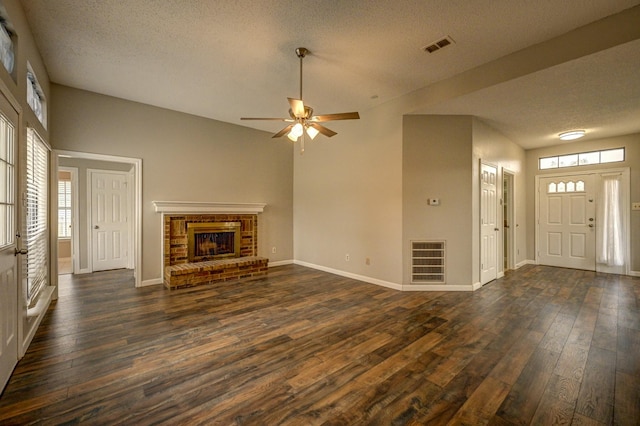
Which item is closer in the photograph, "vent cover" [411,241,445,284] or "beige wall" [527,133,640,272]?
"vent cover" [411,241,445,284]

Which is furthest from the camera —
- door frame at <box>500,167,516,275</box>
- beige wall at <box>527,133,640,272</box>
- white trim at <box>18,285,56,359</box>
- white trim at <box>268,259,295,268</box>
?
→ white trim at <box>268,259,295,268</box>

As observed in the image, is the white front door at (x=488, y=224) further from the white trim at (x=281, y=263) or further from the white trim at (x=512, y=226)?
the white trim at (x=281, y=263)

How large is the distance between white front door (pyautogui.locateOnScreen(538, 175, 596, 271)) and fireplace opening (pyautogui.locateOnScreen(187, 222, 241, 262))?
6947 millimetres

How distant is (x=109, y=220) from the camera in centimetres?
598

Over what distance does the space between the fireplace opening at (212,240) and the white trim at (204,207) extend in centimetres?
27

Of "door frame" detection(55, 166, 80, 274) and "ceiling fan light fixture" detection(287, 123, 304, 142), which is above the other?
"ceiling fan light fixture" detection(287, 123, 304, 142)

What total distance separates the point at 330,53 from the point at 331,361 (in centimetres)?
320

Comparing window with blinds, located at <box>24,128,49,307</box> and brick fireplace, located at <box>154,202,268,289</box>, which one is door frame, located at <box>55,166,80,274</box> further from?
brick fireplace, located at <box>154,202,268,289</box>

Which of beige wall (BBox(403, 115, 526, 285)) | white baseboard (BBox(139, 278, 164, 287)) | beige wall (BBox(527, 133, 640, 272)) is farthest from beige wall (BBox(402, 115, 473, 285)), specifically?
white baseboard (BBox(139, 278, 164, 287))

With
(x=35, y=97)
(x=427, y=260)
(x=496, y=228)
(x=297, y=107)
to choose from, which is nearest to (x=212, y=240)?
(x=35, y=97)

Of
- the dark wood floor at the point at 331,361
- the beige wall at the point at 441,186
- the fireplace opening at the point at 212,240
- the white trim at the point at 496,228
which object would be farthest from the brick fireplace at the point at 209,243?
the white trim at the point at 496,228

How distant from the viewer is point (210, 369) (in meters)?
2.25

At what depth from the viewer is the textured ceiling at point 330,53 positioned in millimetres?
2527

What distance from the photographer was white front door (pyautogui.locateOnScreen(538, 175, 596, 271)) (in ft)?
19.3
